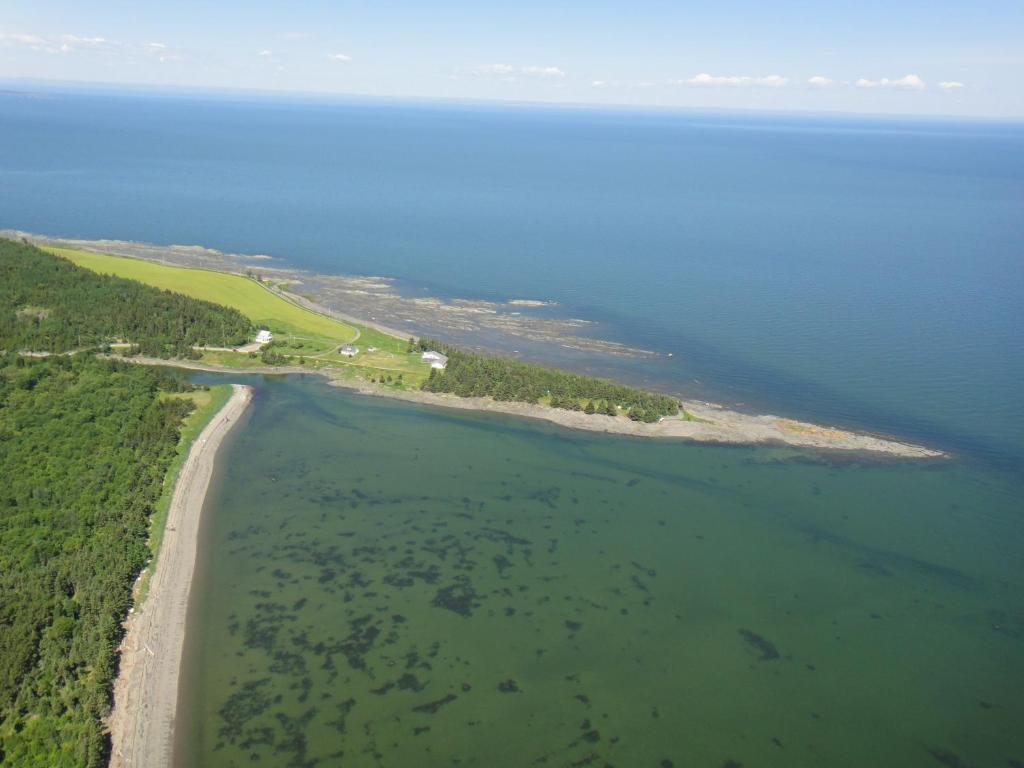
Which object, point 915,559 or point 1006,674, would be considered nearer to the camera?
point 1006,674

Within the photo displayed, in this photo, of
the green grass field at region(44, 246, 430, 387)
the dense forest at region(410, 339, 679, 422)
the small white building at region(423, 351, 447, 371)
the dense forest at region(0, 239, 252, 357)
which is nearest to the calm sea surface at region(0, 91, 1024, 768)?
the dense forest at region(410, 339, 679, 422)

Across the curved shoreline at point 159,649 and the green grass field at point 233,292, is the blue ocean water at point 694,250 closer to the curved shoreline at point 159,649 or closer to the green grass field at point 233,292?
the green grass field at point 233,292

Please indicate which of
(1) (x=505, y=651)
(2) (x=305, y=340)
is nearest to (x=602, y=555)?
(1) (x=505, y=651)

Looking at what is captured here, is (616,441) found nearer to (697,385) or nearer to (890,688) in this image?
(697,385)

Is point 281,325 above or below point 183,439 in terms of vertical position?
above

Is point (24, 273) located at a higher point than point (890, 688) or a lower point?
higher

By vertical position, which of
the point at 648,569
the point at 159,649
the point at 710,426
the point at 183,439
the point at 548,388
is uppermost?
the point at 548,388

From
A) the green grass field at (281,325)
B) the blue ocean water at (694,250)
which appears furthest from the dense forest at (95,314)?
the blue ocean water at (694,250)

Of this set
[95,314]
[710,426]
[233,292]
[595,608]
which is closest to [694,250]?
[710,426]

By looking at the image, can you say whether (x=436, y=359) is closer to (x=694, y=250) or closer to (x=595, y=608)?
(x=595, y=608)
